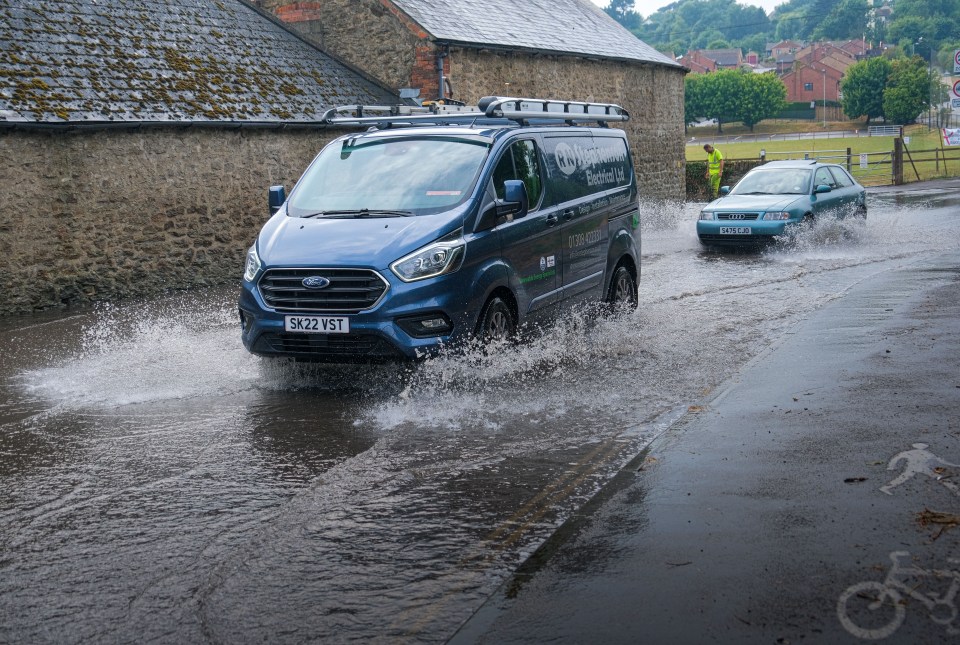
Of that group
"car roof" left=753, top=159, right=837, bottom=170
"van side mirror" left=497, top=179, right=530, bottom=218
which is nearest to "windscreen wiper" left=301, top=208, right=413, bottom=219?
"van side mirror" left=497, top=179, right=530, bottom=218

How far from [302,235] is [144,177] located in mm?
8772

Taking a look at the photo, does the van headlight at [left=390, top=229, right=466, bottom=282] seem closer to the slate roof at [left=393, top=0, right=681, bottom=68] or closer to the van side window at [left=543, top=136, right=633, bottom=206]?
the van side window at [left=543, top=136, right=633, bottom=206]

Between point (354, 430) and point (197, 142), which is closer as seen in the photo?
point (354, 430)

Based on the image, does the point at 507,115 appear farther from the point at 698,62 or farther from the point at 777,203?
the point at 698,62

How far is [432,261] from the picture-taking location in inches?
334

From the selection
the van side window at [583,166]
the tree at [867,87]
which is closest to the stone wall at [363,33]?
the van side window at [583,166]

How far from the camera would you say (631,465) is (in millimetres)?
6488

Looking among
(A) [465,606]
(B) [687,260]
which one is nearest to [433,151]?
(A) [465,606]

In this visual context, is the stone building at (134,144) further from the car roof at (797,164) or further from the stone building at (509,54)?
the car roof at (797,164)

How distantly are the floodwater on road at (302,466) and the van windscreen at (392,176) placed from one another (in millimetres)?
1440

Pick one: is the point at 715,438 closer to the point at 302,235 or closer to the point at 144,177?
the point at 302,235

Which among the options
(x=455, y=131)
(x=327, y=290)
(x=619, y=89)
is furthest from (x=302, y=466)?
(x=619, y=89)

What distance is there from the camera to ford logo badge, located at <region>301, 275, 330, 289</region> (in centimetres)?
839

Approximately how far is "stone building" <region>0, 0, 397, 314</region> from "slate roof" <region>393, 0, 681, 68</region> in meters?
4.40
